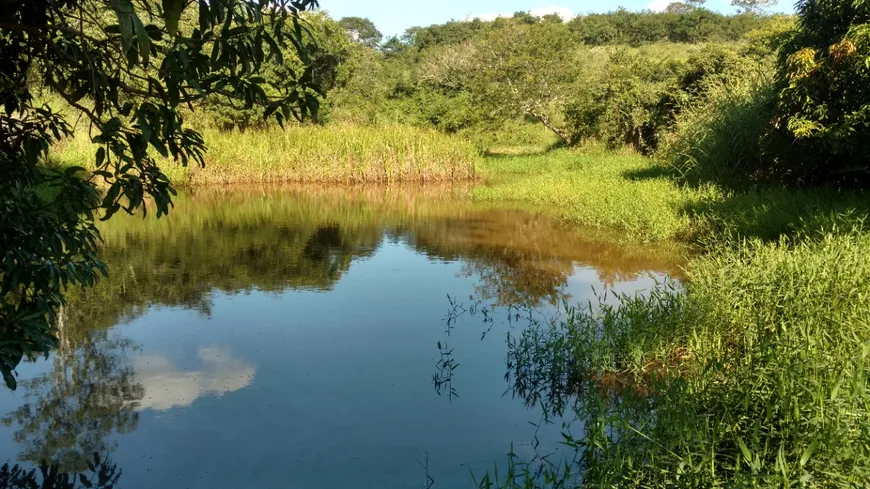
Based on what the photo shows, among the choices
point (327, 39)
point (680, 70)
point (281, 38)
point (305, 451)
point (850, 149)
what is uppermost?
point (327, 39)

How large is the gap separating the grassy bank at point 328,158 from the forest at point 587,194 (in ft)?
0.21

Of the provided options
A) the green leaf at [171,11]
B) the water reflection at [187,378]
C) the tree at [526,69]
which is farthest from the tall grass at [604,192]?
the green leaf at [171,11]

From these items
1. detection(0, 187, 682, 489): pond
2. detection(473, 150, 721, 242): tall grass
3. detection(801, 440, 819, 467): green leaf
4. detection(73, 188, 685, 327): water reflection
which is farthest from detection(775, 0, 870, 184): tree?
detection(801, 440, 819, 467): green leaf

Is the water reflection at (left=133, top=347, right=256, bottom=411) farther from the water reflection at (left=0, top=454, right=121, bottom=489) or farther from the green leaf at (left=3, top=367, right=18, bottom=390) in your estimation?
the green leaf at (left=3, top=367, right=18, bottom=390)

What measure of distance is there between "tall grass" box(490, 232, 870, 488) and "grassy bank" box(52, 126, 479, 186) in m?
12.5

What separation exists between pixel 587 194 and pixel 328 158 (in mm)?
8149

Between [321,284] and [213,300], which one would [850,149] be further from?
[213,300]

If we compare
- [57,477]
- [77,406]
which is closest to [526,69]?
[77,406]

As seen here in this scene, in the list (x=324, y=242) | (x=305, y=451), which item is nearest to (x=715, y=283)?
(x=305, y=451)

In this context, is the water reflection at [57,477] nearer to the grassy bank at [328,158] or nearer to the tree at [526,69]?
the grassy bank at [328,158]

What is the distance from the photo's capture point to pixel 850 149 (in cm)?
828

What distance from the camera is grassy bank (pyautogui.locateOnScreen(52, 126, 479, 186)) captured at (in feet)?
61.0

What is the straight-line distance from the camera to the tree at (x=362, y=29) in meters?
58.1

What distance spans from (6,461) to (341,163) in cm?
1516
